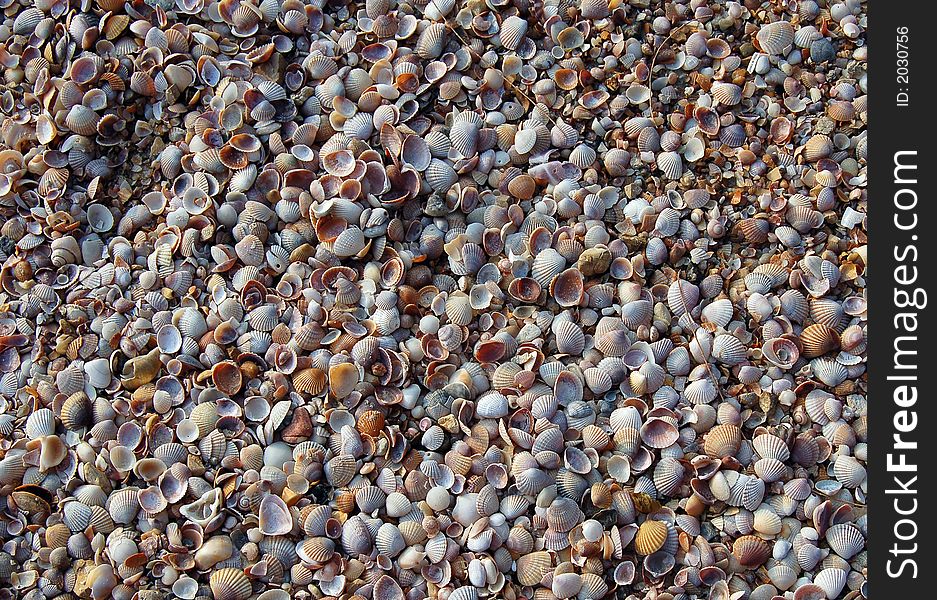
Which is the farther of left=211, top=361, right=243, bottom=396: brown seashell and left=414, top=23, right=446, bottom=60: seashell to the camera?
left=414, top=23, right=446, bottom=60: seashell

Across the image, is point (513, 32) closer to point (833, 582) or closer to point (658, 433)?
point (658, 433)

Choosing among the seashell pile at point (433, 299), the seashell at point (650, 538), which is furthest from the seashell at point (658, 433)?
the seashell at point (650, 538)

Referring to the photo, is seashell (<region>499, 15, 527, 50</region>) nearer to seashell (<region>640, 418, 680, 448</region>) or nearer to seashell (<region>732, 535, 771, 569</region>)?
seashell (<region>640, 418, 680, 448</region>)

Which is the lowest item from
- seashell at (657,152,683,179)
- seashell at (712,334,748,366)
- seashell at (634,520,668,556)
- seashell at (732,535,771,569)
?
seashell at (732,535,771,569)

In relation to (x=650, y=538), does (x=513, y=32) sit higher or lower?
higher

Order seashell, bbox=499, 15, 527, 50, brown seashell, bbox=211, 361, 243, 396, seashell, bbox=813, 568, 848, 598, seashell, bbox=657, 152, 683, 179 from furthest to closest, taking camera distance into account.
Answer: seashell, bbox=499, 15, 527, 50 < seashell, bbox=657, 152, 683, 179 < brown seashell, bbox=211, 361, 243, 396 < seashell, bbox=813, 568, 848, 598

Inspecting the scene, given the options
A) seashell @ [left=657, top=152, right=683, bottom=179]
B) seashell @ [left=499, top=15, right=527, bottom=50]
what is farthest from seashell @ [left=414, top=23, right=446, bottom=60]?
seashell @ [left=657, top=152, right=683, bottom=179]

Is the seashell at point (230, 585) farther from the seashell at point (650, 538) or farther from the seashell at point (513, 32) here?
the seashell at point (513, 32)

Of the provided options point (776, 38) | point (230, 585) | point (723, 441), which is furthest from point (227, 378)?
point (776, 38)

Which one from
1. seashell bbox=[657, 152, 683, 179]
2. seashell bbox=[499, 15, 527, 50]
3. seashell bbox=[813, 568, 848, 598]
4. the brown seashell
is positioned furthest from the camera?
seashell bbox=[499, 15, 527, 50]
